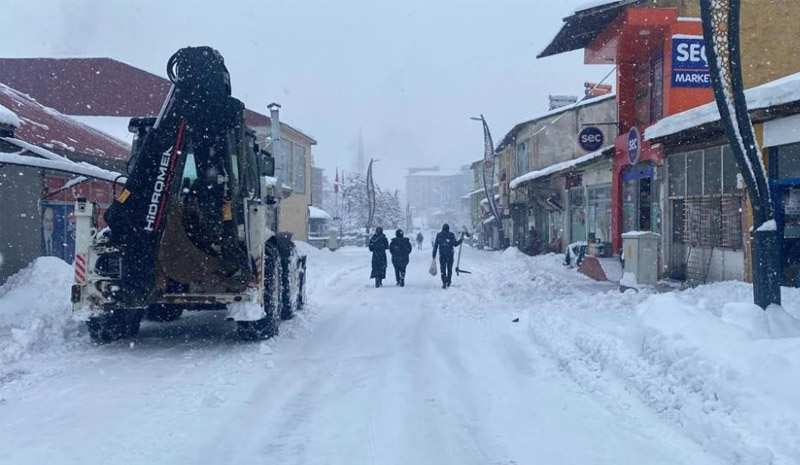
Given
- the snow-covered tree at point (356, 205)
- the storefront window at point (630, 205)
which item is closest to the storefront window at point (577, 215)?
the storefront window at point (630, 205)

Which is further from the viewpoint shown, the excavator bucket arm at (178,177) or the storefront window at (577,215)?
the storefront window at (577,215)

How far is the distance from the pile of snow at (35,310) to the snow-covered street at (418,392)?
0.05 meters

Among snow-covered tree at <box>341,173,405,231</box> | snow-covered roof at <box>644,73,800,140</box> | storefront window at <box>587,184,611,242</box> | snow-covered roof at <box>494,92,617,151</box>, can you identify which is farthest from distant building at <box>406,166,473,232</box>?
snow-covered roof at <box>644,73,800,140</box>

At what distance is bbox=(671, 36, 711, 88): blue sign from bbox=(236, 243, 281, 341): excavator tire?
12238mm

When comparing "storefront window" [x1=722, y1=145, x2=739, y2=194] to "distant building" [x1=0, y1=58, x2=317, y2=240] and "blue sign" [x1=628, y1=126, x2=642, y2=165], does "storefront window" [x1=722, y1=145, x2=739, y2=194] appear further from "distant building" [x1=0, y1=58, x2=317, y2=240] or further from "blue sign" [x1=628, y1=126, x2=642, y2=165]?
"distant building" [x1=0, y1=58, x2=317, y2=240]

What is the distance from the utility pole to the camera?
7.58 m

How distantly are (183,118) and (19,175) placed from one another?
6.73 meters

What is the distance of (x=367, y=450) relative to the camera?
16.9 ft

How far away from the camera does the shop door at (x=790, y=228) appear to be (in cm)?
1175

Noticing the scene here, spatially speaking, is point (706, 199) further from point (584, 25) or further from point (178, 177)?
point (178, 177)

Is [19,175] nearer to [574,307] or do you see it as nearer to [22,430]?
[22,430]

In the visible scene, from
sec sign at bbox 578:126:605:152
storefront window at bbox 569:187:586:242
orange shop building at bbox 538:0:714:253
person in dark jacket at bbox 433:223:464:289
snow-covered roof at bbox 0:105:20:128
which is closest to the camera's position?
snow-covered roof at bbox 0:105:20:128

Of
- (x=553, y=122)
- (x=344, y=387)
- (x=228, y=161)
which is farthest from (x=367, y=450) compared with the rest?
(x=553, y=122)

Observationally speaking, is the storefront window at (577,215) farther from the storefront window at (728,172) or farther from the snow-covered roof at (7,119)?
the snow-covered roof at (7,119)
